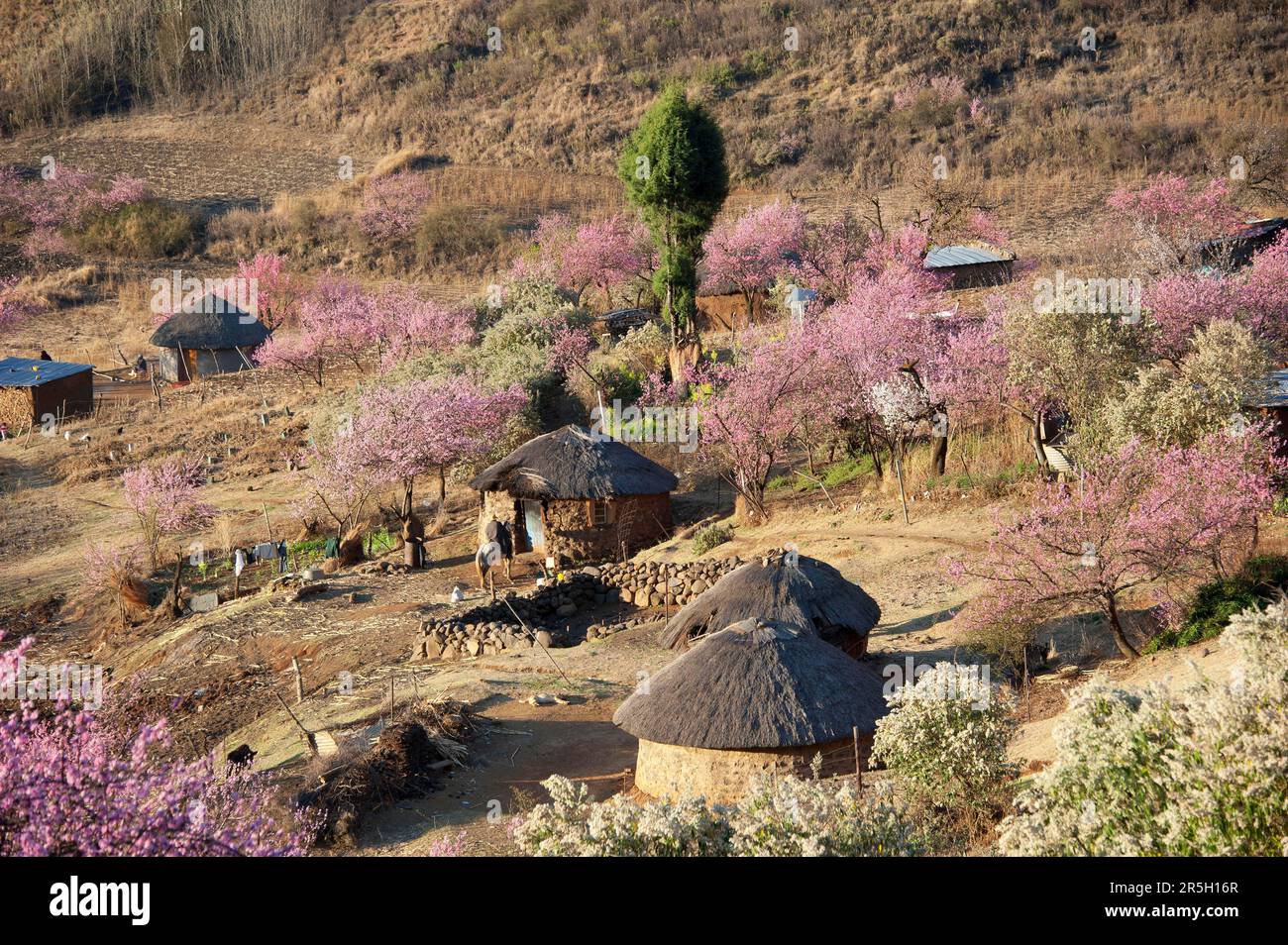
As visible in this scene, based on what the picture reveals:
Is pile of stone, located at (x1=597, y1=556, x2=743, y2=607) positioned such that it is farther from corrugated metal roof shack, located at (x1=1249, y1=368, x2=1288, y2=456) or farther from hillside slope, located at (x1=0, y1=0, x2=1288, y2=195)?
hillside slope, located at (x1=0, y1=0, x2=1288, y2=195)

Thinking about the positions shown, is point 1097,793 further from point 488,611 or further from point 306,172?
point 306,172

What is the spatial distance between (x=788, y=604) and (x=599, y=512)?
1075 cm

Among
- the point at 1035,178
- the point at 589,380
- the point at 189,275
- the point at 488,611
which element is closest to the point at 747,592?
the point at 488,611

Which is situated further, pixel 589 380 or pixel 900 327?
pixel 589 380

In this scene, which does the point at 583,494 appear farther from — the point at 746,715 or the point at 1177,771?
the point at 1177,771

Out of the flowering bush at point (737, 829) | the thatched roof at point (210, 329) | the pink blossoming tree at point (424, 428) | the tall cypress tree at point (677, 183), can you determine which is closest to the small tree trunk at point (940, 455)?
the pink blossoming tree at point (424, 428)

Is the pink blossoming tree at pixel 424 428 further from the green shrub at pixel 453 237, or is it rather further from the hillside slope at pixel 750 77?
Result: the hillside slope at pixel 750 77

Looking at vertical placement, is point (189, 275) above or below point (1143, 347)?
above

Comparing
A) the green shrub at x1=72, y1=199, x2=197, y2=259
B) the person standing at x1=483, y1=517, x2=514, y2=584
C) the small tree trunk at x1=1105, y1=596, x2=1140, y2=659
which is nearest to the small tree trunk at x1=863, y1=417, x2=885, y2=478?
the person standing at x1=483, y1=517, x2=514, y2=584

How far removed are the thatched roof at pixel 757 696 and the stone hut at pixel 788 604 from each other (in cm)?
243

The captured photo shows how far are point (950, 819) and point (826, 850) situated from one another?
4104 millimetres

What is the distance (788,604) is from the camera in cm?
1780

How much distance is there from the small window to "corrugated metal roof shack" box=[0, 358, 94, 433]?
23.8 metres

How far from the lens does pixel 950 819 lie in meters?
11.6
